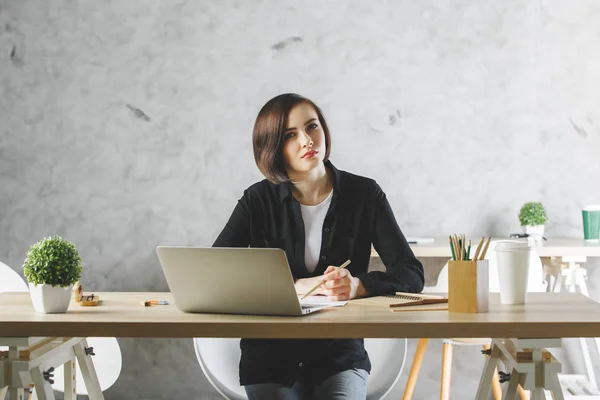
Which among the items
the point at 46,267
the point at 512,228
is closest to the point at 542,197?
the point at 512,228

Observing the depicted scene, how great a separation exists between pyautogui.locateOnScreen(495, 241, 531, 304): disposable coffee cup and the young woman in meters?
0.31

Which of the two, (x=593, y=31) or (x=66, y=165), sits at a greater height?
(x=593, y=31)

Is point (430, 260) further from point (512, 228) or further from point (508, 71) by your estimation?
point (508, 71)

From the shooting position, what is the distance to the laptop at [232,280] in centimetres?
146

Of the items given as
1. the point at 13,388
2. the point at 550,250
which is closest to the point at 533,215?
the point at 550,250

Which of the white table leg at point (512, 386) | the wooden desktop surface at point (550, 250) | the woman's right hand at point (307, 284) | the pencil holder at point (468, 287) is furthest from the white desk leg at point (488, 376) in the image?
the wooden desktop surface at point (550, 250)

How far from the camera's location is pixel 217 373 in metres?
2.26

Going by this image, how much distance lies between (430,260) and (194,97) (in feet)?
4.20

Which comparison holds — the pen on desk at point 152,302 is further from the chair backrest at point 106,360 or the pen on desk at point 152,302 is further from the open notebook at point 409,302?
the chair backrest at point 106,360

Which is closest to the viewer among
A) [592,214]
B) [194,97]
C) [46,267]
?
[46,267]

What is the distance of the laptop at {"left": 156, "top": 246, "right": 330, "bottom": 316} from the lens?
→ 1.46m

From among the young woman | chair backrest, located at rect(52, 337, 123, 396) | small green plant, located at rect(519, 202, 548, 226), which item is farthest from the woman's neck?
small green plant, located at rect(519, 202, 548, 226)

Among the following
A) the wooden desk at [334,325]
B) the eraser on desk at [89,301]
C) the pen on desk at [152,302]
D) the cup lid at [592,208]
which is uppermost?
the cup lid at [592,208]

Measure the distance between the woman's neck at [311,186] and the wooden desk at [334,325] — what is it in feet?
1.91
